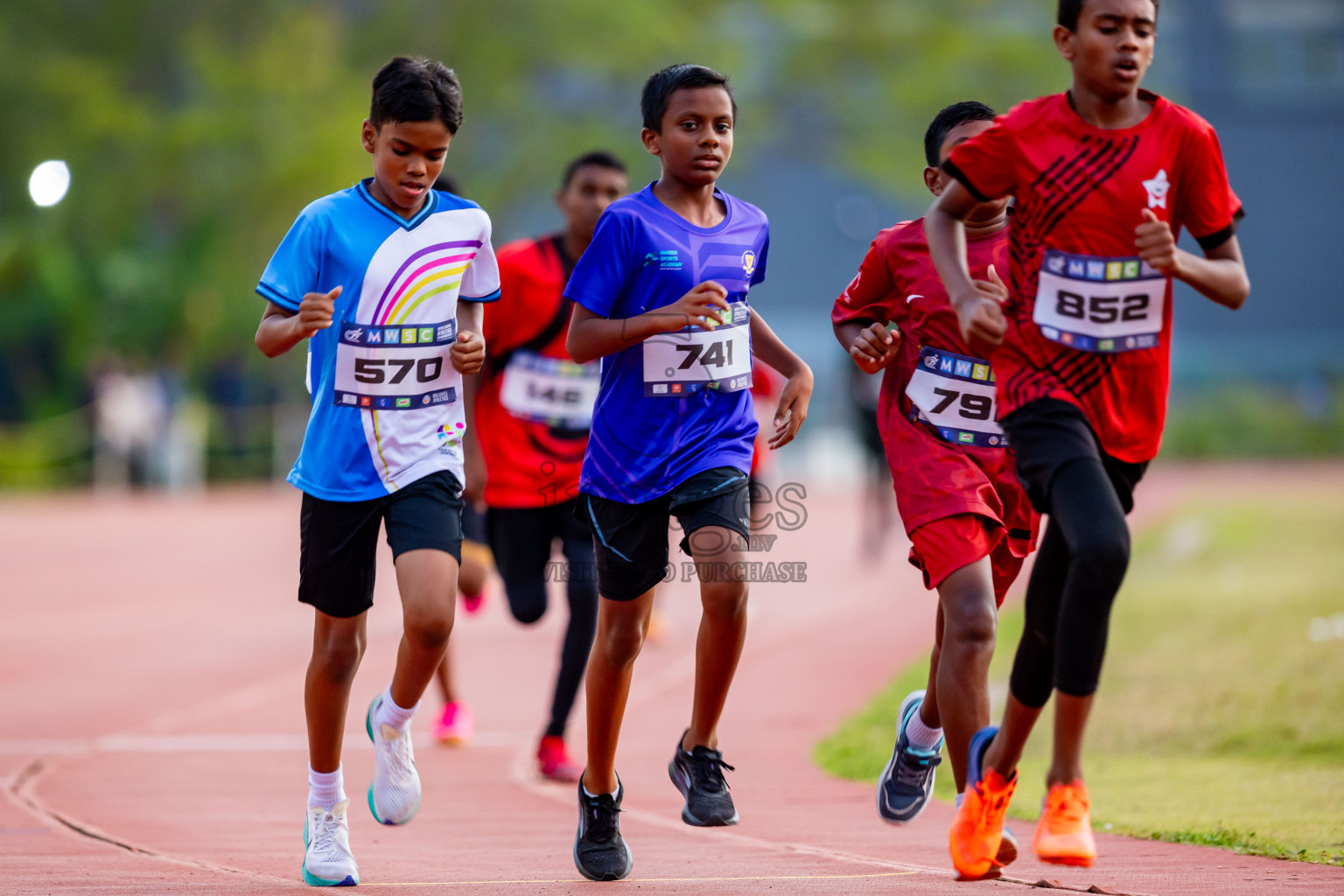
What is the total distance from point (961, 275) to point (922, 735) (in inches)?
67.3

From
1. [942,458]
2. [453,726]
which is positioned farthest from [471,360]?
[453,726]

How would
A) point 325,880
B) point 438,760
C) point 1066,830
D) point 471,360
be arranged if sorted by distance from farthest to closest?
point 438,760 → point 471,360 → point 325,880 → point 1066,830

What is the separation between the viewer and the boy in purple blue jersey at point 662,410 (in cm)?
493

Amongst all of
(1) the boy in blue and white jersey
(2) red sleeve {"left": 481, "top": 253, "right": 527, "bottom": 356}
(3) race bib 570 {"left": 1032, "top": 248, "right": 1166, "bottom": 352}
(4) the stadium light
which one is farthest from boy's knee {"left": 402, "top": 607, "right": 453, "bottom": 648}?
(4) the stadium light

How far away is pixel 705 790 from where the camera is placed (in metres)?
5.18

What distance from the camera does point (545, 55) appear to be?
41.1 m

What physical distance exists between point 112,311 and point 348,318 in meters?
28.1

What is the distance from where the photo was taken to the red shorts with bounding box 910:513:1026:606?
4762mm

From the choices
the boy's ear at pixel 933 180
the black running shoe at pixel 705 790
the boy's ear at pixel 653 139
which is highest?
the boy's ear at pixel 653 139

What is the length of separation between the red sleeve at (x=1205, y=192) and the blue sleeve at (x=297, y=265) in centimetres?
233

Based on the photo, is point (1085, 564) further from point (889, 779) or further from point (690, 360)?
point (889, 779)

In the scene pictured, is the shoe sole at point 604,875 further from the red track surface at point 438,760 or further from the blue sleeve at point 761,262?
the blue sleeve at point 761,262

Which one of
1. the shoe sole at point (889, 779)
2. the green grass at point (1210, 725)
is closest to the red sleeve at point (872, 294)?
the shoe sole at point (889, 779)

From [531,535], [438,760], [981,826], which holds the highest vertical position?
[531,535]
